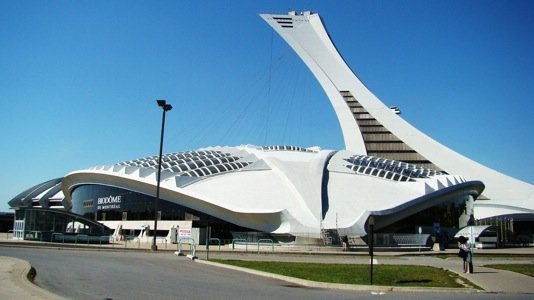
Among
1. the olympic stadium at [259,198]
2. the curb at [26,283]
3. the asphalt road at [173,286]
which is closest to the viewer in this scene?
the curb at [26,283]

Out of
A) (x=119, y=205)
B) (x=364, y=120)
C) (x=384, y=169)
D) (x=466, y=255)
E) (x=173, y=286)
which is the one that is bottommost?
(x=173, y=286)

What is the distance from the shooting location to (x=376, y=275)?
1870 cm

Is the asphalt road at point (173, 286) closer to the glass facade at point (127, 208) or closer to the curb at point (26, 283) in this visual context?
the curb at point (26, 283)

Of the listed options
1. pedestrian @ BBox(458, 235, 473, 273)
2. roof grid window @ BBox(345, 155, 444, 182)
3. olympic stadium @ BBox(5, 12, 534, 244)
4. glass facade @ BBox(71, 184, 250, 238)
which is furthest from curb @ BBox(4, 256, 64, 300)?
roof grid window @ BBox(345, 155, 444, 182)

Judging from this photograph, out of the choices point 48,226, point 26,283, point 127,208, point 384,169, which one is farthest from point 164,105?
point 384,169

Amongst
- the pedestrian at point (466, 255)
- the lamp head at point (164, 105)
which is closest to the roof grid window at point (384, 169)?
the lamp head at point (164, 105)

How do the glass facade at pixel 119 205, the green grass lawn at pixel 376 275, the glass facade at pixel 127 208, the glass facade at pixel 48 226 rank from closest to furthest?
the green grass lawn at pixel 376 275
the glass facade at pixel 48 226
the glass facade at pixel 127 208
the glass facade at pixel 119 205

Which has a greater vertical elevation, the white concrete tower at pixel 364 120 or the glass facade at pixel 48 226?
the white concrete tower at pixel 364 120

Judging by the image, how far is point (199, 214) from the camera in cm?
4625

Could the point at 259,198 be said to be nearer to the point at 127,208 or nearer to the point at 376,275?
the point at 127,208

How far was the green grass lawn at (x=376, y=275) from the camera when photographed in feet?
55.6

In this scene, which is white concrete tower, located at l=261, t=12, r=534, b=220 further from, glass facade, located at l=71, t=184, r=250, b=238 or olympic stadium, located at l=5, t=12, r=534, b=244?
glass facade, located at l=71, t=184, r=250, b=238

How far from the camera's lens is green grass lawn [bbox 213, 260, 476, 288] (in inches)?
667

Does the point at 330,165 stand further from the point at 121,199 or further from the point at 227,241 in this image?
the point at 121,199
